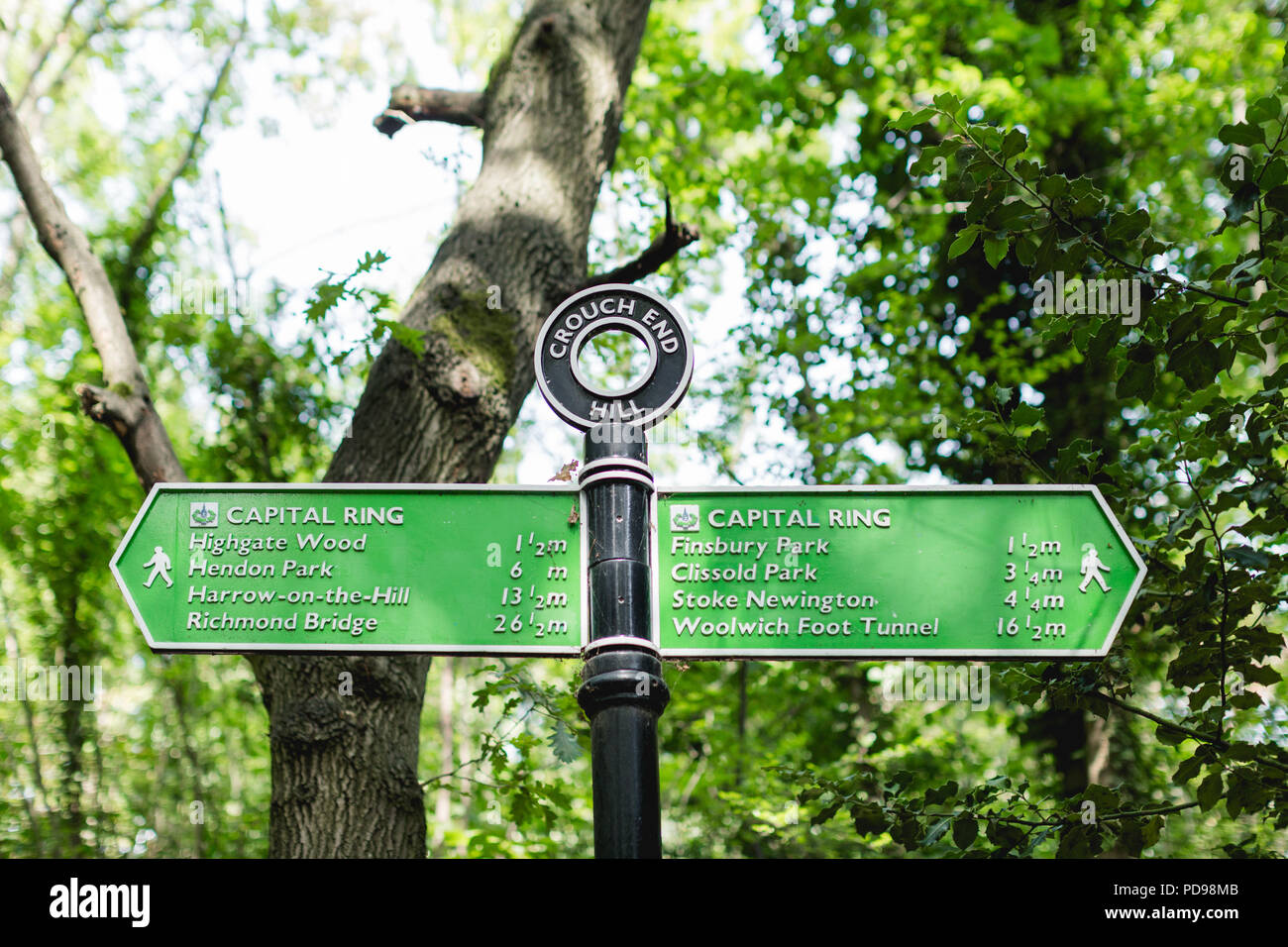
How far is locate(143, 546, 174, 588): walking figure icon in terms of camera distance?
241 cm

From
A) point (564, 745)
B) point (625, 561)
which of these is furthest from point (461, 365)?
point (625, 561)

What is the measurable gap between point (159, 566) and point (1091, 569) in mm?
2048

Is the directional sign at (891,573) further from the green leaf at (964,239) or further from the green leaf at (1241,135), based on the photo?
the green leaf at (1241,135)

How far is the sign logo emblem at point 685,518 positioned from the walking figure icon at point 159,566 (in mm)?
1121

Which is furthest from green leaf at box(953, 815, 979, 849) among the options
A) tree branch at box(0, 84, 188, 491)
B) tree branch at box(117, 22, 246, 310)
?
tree branch at box(117, 22, 246, 310)

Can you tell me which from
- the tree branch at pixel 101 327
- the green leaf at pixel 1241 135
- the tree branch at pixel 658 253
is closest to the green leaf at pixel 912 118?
the green leaf at pixel 1241 135

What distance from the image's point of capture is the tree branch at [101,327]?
155 inches

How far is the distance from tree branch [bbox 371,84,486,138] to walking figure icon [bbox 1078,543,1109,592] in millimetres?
3741

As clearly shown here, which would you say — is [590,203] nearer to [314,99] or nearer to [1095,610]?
[1095,610]

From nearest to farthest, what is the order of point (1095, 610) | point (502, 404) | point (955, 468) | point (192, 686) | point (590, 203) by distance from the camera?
point (1095, 610) < point (502, 404) < point (590, 203) < point (955, 468) < point (192, 686)

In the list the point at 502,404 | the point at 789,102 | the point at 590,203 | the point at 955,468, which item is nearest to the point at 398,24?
the point at 789,102

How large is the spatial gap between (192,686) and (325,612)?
1225 cm

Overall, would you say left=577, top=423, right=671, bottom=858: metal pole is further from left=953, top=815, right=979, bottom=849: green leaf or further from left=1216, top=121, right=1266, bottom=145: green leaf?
left=1216, top=121, right=1266, bottom=145: green leaf

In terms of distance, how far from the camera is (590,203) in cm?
484
